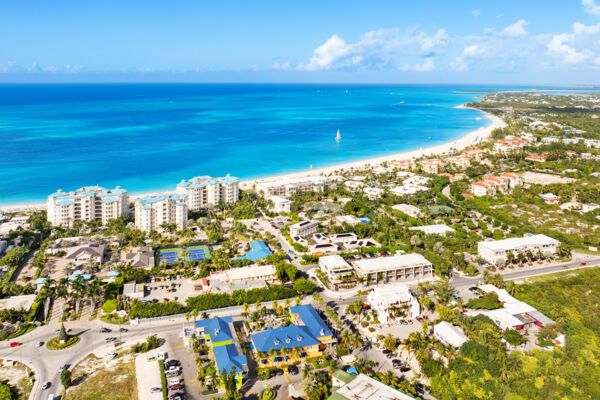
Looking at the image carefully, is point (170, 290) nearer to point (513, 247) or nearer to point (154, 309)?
point (154, 309)

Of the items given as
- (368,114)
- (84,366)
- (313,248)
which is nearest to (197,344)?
(84,366)

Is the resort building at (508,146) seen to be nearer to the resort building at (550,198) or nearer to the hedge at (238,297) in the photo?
the resort building at (550,198)

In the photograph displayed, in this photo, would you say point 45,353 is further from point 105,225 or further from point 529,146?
point 529,146

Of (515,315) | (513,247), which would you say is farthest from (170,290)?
(513,247)

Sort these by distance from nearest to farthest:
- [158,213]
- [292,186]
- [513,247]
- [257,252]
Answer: [513,247], [257,252], [158,213], [292,186]

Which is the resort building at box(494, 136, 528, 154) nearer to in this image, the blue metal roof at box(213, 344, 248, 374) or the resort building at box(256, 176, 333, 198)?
the resort building at box(256, 176, 333, 198)

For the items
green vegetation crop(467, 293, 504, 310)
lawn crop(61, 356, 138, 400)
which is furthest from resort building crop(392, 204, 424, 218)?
lawn crop(61, 356, 138, 400)
